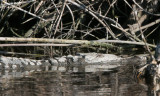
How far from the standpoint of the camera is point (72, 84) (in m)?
3.91

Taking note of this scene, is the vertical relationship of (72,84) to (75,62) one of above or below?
below

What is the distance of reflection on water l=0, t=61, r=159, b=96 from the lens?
346cm

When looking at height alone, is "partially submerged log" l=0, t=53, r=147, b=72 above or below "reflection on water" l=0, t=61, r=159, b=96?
above

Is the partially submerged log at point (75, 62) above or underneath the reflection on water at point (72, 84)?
above

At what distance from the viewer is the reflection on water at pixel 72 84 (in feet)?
11.3

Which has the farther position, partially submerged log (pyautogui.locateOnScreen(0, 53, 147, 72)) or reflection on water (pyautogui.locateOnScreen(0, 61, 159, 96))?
partially submerged log (pyautogui.locateOnScreen(0, 53, 147, 72))

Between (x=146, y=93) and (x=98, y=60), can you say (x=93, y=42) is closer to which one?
(x=98, y=60)

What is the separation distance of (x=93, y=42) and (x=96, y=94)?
1.78m

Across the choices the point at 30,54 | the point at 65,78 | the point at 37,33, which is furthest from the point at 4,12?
the point at 65,78

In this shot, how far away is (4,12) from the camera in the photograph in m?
7.09

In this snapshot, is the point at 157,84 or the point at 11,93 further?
the point at 157,84

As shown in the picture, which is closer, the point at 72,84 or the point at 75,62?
the point at 72,84

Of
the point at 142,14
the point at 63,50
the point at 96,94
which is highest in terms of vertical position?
the point at 142,14

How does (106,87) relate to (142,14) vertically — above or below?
below
